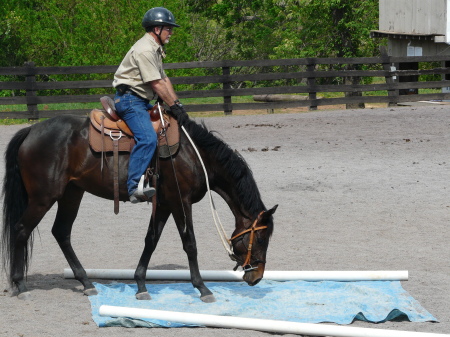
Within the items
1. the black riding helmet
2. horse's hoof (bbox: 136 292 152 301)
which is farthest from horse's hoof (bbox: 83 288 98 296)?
the black riding helmet

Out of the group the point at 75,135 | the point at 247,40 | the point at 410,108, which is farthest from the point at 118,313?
the point at 247,40

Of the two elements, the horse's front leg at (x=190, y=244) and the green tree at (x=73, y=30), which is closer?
the horse's front leg at (x=190, y=244)

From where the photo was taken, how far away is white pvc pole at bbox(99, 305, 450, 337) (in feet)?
15.8

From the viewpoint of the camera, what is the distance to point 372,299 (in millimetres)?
5816

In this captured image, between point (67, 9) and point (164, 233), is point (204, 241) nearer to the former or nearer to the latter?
point (164, 233)

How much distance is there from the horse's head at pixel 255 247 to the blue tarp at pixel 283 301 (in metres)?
0.26

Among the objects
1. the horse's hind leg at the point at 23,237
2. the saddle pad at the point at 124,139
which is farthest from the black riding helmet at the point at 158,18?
the horse's hind leg at the point at 23,237

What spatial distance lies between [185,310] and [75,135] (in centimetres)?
183

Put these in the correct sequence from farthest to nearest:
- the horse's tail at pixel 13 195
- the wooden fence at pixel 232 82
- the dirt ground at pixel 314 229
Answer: the wooden fence at pixel 232 82, the horse's tail at pixel 13 195, the dirt ground at pixel 314 229

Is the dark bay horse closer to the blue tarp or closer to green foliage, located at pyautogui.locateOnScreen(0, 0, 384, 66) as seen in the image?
the blue tarp

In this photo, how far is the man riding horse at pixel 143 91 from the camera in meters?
5.86

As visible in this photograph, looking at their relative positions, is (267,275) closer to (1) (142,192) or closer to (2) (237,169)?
(2) (237,169)

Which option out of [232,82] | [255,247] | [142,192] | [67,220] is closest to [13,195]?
[67,220]

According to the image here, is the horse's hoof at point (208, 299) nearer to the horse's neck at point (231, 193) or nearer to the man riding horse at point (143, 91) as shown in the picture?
the horse's neck at point (231, 193)
